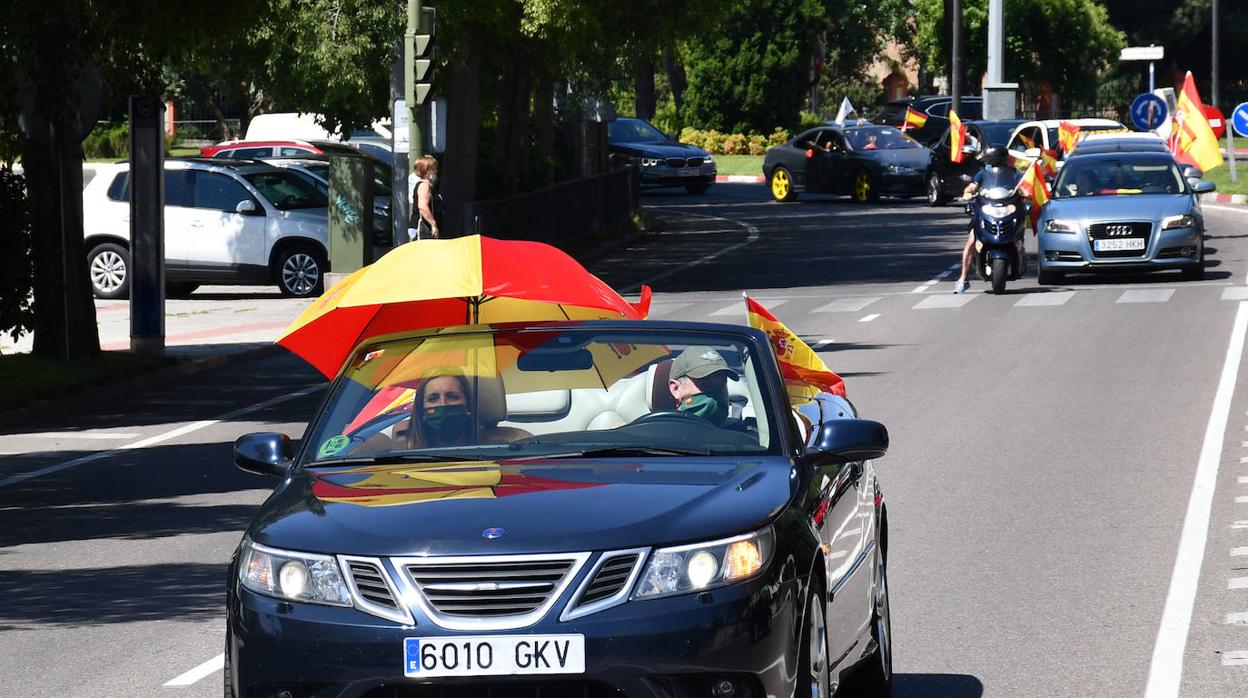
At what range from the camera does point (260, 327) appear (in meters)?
25.5

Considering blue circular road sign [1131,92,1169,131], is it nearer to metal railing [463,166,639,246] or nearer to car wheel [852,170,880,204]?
car wheel [852,170,880,204]

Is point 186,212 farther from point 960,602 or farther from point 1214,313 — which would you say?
point 960,602

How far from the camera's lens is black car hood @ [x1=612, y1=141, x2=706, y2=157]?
52625 millimetres

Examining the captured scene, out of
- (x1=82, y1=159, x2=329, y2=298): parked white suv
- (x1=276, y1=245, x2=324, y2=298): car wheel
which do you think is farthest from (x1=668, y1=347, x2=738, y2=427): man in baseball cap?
(x1=276, y1=245, x2=324, y2=298): car wheel

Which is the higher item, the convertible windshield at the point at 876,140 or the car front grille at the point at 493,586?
the convertible windshield at the point at 876,140

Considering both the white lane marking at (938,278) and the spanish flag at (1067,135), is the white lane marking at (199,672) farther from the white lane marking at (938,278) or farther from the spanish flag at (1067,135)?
the spanish flag at (1067,135)

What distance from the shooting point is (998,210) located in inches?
1061

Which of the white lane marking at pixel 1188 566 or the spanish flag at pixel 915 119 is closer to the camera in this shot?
the white lane marking at pixel 1188 566

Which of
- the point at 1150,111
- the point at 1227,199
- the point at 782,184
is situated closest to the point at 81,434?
the point at 1150,111

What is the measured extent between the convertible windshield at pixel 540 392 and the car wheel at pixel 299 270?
22.3 m

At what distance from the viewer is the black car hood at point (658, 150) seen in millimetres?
52625

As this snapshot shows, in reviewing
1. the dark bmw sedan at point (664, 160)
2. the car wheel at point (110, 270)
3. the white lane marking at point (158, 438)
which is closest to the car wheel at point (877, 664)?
the white lane marking at point (158, 438)

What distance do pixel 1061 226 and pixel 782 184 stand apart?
71.4 ft

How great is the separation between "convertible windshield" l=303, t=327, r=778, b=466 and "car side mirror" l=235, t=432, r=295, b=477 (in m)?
0.14
